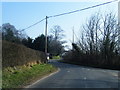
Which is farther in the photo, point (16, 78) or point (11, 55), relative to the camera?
point (11, 55)

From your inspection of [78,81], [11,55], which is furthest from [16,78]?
[78,81]

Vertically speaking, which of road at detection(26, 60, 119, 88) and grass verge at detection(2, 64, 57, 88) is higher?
grass verge at detection(2, 64, 57, 88)

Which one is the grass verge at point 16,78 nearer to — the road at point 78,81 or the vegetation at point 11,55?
the vegetation at point 11,55

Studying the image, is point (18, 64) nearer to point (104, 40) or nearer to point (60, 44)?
point (104, 40)

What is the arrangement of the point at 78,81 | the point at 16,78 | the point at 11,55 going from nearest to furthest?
the point at 16,78 → the point at 78,81 → the point at 11,55

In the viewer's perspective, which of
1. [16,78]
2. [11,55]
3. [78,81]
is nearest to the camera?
[16,78]

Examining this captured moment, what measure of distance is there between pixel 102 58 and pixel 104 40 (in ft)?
16.7

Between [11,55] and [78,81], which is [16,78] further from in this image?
[78,81]

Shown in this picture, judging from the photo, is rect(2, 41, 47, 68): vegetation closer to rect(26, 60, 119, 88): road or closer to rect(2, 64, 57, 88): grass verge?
rect(2, 64, 57, 88): grass verge

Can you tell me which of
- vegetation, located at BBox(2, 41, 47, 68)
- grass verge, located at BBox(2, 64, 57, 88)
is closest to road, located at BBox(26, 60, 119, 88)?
grass verge, located at BBox(2, 64, 57, 88)

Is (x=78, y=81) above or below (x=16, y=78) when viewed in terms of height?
below

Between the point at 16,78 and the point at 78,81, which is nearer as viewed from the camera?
the point at 16,78

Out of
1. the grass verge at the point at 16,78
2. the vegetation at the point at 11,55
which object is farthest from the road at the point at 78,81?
the vegetation at the point at 11,55

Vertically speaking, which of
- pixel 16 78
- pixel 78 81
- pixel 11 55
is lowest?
pixel 78 81
